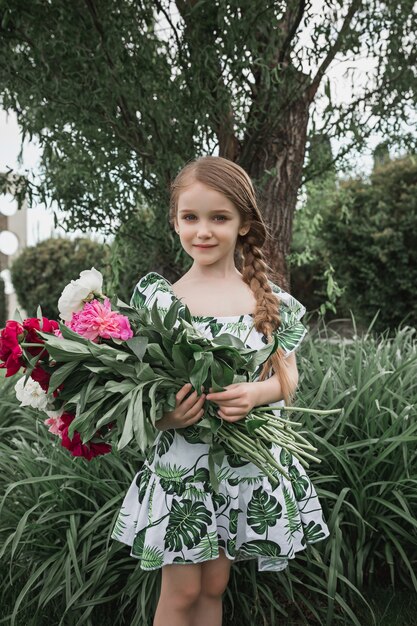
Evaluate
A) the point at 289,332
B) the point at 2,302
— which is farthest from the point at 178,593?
the point at 2,302

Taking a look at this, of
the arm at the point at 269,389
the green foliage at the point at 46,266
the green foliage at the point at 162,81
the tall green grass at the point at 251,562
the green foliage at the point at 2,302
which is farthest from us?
the green foliage at the point at 2,302

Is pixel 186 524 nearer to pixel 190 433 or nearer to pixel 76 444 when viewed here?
pixel 190 433

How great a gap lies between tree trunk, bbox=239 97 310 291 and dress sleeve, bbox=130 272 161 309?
1.90m

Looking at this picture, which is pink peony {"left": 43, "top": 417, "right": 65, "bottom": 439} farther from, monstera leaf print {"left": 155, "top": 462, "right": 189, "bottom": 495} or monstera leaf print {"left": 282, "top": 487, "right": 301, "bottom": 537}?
monstera leaf print {"left": 282, "top": 487, "right": 301, "bottom": 537}

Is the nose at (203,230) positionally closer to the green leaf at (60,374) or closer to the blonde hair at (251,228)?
the blonde hair at (251,228)

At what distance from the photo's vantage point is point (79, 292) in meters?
1.75

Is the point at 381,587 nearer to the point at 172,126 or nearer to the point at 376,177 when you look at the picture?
the point at 172,126

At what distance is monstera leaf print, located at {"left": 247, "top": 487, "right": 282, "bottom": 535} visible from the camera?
6.42ft

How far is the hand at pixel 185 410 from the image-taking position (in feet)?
5.68

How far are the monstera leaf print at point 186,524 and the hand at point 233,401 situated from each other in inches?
12.1

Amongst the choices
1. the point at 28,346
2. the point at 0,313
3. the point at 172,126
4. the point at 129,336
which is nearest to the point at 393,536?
the point at 129,336

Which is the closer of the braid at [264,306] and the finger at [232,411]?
the finger at [232,411]

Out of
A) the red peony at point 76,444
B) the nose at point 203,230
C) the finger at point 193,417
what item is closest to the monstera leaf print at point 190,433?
the finger at point 193,417

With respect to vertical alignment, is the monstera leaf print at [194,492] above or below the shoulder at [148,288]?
below
